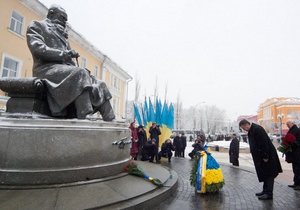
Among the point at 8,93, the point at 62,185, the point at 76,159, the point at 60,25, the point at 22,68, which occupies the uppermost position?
the point at 22,68

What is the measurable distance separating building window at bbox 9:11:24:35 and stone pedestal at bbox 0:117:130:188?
51.2 ft

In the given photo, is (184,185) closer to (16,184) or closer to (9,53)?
(16,184)

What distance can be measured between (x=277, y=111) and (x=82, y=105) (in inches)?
3411

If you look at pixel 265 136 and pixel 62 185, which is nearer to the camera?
pixel 62 185

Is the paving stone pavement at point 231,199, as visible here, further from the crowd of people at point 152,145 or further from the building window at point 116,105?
the building window at point 116,105

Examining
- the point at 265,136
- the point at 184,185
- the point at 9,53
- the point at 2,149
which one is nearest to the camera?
the point at 2,149

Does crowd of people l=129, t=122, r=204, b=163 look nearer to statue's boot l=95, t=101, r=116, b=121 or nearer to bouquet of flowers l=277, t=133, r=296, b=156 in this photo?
statue's boot l=95, t=101, r=116, b=121

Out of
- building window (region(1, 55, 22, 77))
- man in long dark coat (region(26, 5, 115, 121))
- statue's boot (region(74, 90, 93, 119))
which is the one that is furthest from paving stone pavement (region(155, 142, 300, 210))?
building window (region(1, 55, 22, 77))

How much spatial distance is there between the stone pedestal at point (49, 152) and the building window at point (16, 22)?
15592mm

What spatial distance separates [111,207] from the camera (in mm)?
3205

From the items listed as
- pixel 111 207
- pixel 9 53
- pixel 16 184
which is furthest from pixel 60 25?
pixel 9 53

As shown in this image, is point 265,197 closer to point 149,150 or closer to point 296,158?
point 296,158

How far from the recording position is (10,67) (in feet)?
52.4

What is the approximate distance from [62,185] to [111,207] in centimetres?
94
